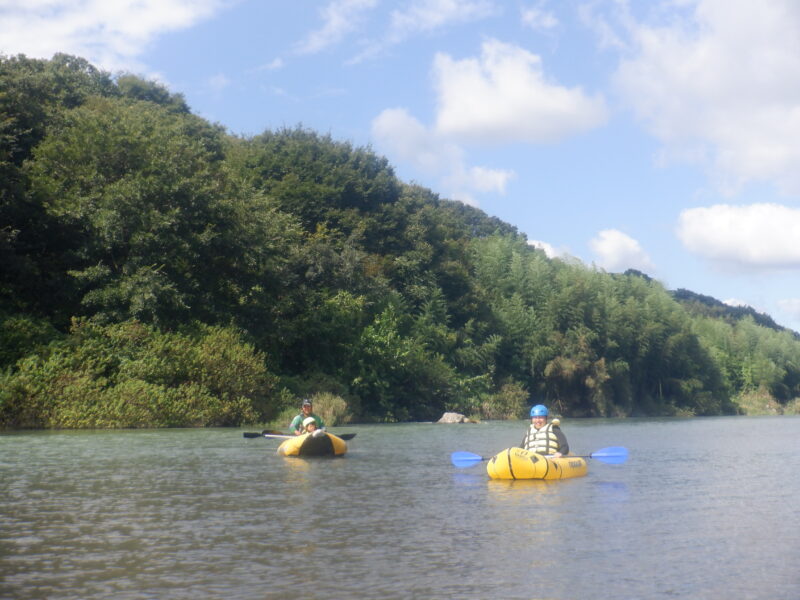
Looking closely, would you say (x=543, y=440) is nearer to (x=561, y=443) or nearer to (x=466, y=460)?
(x=561, y=443)

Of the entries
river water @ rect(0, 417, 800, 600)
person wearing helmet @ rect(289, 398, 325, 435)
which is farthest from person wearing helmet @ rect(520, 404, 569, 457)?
person wearing helmet @ rect(289, 398, 325, 435)

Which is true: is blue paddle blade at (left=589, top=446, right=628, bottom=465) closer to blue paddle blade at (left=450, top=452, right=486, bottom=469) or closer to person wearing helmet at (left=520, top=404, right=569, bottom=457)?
person wearing helmet at (left=520, top=404, right=569, bottom=457)

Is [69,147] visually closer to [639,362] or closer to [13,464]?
[13,464]

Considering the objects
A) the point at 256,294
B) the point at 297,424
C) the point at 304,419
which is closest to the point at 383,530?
the point at 304,419

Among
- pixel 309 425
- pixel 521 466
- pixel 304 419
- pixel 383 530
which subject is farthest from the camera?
pixel 304 419

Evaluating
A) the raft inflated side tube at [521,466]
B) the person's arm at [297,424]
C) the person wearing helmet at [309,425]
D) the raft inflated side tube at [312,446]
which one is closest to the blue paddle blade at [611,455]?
the raft inflated side tube at [521,466]

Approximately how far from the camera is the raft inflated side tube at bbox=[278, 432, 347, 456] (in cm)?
1903

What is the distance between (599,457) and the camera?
1836cm

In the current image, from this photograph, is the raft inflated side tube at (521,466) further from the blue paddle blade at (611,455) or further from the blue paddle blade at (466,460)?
the blue paddle blade at (611,455)

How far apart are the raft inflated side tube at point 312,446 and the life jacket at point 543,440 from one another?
464cm

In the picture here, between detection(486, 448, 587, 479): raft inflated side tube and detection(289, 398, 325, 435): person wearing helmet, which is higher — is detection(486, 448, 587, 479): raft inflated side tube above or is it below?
below

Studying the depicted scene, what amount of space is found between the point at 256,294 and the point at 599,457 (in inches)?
937

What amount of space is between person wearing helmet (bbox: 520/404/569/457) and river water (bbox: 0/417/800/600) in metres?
0.89

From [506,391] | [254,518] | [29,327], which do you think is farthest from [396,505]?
[506,391]
